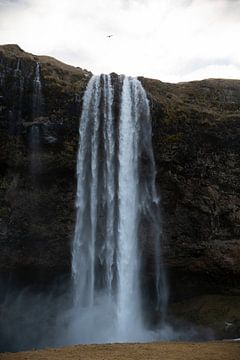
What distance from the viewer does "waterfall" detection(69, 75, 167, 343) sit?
29797mm

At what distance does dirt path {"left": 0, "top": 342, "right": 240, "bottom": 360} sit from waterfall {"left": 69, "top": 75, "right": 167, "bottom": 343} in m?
5.41

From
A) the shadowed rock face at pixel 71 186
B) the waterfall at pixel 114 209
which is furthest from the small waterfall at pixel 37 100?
the waterfall at pixel 114 209

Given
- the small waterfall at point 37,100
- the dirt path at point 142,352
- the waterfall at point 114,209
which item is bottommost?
the dirt path at point 142,352

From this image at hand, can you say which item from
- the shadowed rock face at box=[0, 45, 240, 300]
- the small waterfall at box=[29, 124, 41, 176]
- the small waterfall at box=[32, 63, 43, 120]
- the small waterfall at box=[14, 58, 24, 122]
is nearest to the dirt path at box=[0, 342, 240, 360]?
the shadowed rock face at box=[0, 45, 240, 300]

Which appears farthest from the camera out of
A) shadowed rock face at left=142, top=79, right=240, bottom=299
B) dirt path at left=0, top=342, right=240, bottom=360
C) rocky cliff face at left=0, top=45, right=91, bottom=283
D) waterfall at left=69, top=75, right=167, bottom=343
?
shadowed rock face at left=142, top=79, right=240, bottom=299

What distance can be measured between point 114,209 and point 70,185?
113 inches

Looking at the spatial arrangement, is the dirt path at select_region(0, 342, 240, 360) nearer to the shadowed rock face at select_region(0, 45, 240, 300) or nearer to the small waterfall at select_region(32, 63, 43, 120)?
the shadowed rock face at select_region(0, 45, 240, 300)

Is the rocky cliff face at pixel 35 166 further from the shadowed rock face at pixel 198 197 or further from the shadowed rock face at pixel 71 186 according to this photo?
the shadowed rock face at pixel 198 197

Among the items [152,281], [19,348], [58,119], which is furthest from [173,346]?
[58,119]

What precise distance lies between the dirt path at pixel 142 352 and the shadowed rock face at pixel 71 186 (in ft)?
22.6

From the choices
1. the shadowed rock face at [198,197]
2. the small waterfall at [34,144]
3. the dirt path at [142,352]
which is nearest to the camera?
the dirt path at [142,352]

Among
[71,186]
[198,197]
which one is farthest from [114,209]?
→ [198,197]

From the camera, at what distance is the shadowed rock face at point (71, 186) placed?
30.5 meters

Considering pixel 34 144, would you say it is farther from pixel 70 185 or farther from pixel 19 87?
pixel 19 87
